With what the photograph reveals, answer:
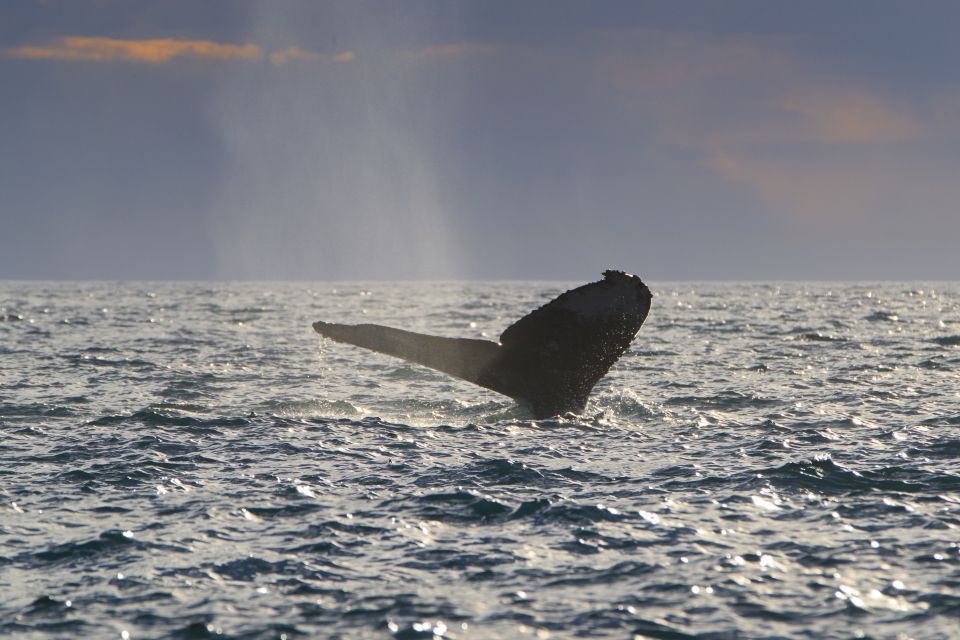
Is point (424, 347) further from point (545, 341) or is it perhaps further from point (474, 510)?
point (474, 510)

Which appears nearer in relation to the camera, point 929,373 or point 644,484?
point 644,484

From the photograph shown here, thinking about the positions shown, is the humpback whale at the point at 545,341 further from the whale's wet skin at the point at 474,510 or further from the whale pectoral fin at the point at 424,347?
the whale's wet skin at the point at 474,510

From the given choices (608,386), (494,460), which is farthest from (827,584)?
(608,386)

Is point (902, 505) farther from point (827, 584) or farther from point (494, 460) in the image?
point (494, 460)

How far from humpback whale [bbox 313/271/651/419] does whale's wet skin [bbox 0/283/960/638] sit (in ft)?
2.84

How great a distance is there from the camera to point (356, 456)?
39.3 ft

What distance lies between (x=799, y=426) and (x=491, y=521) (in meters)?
6.59

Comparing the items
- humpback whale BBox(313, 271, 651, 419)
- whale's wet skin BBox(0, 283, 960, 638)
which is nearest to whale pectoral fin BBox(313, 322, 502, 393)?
humpback whale BBox(313, 271, 651, 419)

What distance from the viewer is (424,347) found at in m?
12.0

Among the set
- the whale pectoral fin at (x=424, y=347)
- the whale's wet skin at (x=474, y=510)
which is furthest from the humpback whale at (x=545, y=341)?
the whale's wet skin at (x=474, y=510)

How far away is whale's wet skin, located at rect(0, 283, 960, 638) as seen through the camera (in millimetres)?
6750

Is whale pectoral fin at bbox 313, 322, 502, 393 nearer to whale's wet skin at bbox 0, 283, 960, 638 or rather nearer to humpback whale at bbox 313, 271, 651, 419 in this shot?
humpback whale at bbox 313, 271, 651, 419

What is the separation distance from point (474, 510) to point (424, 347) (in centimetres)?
302

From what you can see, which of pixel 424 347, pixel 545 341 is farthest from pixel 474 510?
pixel 545 341
